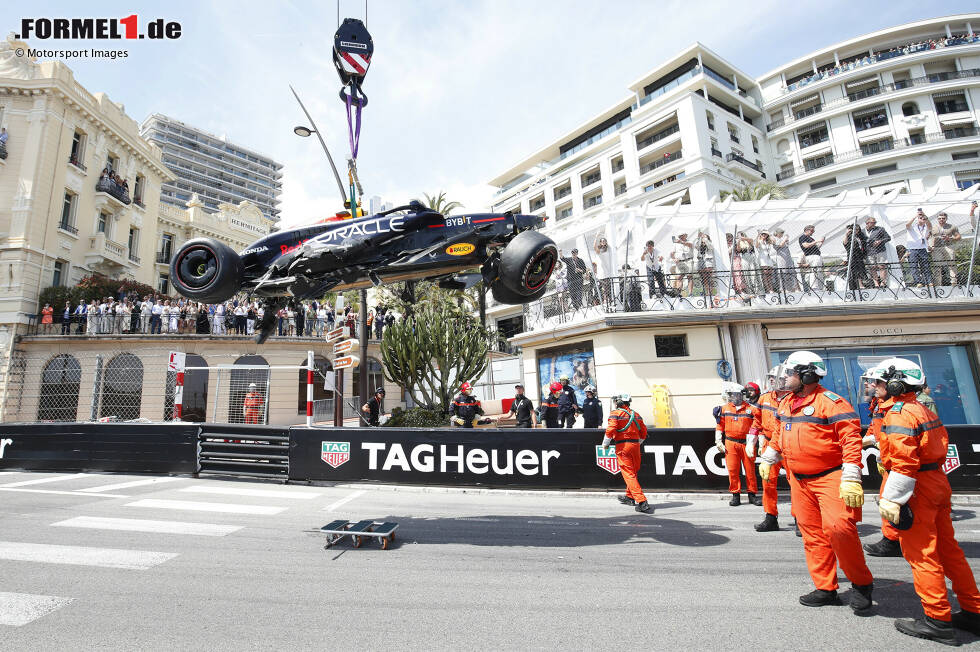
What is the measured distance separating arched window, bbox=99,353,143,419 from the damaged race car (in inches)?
828

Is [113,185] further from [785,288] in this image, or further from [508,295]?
[785,288]

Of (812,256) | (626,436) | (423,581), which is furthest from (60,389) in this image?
(812,256)

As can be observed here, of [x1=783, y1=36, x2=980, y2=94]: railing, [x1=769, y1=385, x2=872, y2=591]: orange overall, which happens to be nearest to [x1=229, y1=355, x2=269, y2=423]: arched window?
[x1=769, y1=385, x2=872, y2=591]: orange overall

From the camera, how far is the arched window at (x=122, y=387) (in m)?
20.9

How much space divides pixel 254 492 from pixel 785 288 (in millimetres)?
15347

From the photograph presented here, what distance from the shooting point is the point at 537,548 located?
16.8ft

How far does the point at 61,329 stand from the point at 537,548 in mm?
26925

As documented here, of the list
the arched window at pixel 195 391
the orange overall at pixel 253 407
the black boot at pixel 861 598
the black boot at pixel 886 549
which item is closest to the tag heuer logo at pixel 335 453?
the black boot at pixel 861 598

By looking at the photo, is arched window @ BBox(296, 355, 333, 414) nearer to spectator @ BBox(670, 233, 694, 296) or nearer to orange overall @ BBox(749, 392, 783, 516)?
spectator @ BBox(670, 233, 694, 296)

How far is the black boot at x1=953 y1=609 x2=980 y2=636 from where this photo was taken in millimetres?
3125

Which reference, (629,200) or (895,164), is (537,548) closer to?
(629,200)

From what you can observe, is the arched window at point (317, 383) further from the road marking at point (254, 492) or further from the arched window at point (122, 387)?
the road marking at point (254, 492)

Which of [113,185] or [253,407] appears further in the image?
[113,185]

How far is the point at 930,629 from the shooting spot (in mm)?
3059
